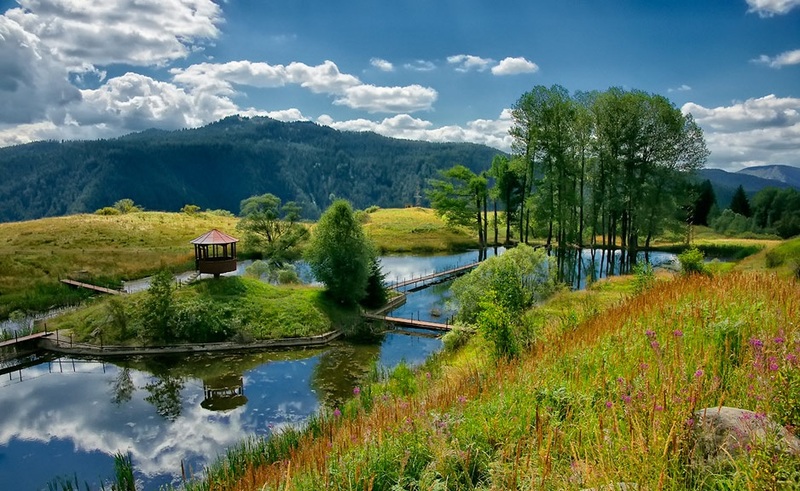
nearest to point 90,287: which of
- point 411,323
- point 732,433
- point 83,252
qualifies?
point 83,252

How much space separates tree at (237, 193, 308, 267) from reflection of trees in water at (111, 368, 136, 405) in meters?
29.2

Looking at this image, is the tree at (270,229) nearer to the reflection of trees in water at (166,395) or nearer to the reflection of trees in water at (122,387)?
the reflection of trees in water at (122,387)

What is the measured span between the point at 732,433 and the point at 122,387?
26.5 meters

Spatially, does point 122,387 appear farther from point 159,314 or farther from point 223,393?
point 159,314

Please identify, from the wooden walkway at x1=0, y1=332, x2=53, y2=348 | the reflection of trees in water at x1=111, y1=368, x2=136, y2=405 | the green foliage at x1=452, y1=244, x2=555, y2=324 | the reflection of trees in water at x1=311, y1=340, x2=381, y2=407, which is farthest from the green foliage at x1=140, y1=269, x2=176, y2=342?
the green foliage at x1=452, y1=244, x2=555, y2=324

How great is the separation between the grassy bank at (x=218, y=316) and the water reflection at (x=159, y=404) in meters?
2.01

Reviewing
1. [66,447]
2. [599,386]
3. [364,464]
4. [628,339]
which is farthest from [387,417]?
[66,447]

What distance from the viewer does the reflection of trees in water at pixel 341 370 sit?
Result: 74.3 ft

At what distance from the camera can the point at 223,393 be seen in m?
22.9

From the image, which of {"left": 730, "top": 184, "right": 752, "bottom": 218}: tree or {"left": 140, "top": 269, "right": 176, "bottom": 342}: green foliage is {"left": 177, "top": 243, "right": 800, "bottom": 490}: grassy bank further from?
{"left": 730, "top": 184, "right": 752, "bottom": 218}: tree

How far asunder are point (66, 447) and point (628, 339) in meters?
20.6

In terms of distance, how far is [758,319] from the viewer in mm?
6148

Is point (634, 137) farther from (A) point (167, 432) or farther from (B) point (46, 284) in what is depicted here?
(B) point (46, 284)

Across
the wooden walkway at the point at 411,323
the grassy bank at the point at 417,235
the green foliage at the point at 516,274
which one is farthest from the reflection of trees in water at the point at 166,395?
the grassy bank at the point at 417,235
